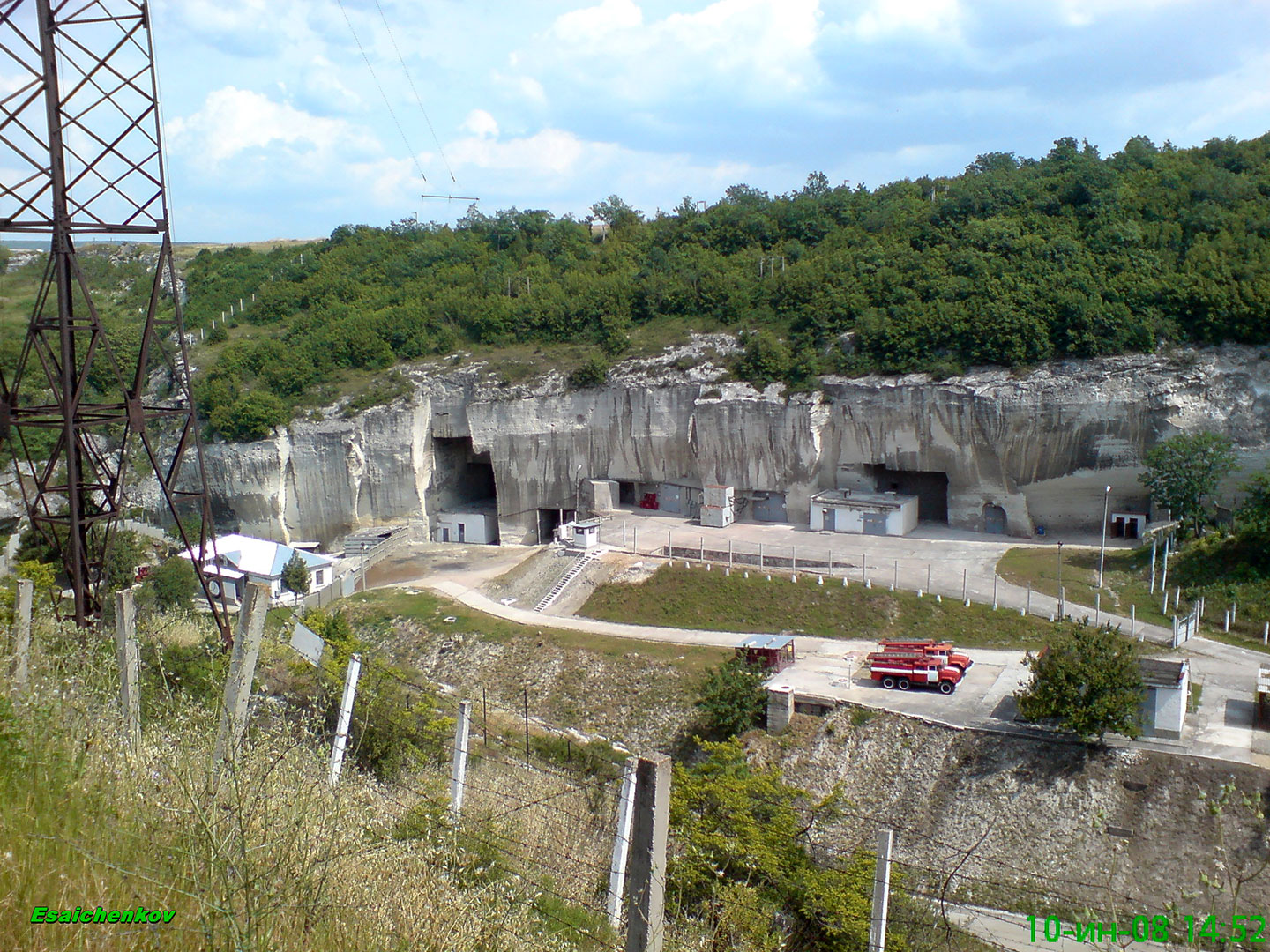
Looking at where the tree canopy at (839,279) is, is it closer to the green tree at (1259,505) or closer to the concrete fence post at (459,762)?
the green tree at (1259,505)

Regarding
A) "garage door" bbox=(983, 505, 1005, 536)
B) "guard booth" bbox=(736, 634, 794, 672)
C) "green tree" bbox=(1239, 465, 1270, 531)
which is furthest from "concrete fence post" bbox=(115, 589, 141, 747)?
"garage door" bbox=(983, 505, 1005, 536)

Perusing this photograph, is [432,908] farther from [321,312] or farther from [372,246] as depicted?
[372,246]

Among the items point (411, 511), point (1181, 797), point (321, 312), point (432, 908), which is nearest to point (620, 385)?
point (411, 511)

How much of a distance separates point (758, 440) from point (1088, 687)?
2055 cm

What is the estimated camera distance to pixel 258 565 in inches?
1340

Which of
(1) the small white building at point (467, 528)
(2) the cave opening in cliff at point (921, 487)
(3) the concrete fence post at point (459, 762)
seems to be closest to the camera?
(3) the concrete fence post at point (459, 762)

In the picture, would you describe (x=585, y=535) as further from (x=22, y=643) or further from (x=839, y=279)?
(x=22, y=643)

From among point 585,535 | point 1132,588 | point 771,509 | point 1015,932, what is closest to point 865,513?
point 771,509

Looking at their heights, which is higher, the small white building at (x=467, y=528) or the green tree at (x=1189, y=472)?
the green tree at (x=1189, y=472)

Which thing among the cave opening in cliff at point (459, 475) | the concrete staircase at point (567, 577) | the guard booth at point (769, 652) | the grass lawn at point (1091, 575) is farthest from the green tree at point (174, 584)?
the grass lawn at point (1091, 575)

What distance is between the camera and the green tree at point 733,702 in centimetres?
2144

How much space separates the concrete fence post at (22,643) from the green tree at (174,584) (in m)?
18.7

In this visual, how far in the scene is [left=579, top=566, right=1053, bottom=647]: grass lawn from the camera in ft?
85.5

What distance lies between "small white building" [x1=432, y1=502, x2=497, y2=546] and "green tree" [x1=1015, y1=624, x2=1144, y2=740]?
26.6 metres
